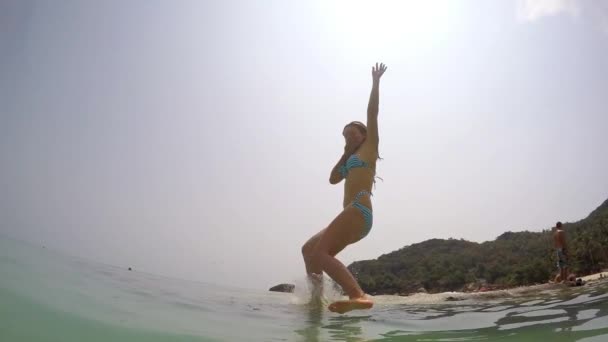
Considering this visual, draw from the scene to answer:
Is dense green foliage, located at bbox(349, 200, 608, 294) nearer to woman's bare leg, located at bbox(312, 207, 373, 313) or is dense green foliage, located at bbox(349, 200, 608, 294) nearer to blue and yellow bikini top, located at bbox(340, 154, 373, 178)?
blue and yellow bikini top, located at bbox(340, 154, 373, 178)

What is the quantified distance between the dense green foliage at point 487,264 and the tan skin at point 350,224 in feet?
50.2

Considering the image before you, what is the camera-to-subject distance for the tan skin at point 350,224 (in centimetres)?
310

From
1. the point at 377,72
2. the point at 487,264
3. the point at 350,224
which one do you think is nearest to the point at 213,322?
the point at 350,224

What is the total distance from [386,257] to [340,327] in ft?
132

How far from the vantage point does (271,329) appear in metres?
3.55

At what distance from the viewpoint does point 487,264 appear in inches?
1032

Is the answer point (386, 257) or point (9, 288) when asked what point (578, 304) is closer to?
point (9, 288)

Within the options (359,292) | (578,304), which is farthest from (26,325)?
(578,304)

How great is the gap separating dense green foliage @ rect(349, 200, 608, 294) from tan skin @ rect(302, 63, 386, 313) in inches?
602

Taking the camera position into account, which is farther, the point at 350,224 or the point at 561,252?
the point at 561,252

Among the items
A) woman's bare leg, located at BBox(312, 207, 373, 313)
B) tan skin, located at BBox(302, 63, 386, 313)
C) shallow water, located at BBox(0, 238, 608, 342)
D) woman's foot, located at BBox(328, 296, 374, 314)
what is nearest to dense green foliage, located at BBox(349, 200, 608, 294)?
shallow water, located at BBox(0, 238, 608, 342)

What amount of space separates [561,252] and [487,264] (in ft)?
59.8

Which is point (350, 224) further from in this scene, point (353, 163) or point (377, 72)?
point (377, 72)

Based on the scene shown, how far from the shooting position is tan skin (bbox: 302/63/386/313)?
3.10 metres
